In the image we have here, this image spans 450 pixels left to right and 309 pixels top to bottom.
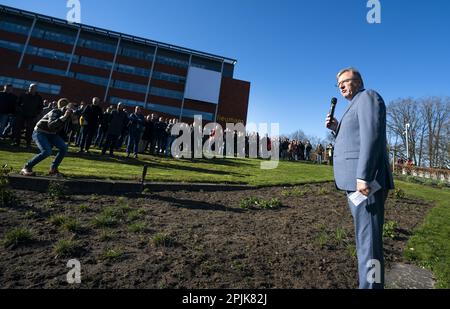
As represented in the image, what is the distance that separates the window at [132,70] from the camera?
52219mm

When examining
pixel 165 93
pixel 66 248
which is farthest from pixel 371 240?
pixel 165 93

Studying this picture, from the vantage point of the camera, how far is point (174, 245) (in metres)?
3.99

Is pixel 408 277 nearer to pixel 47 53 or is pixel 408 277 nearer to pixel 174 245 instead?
pixel 174 245

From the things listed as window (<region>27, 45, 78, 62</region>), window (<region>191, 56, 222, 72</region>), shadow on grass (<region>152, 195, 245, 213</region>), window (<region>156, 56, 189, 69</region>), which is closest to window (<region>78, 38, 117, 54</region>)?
window (<region>27, 45, 78, 62</region>)

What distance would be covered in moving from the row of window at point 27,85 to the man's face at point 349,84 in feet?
174

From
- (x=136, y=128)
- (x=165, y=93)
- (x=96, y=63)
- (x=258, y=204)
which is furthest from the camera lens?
(x=165, y=93)

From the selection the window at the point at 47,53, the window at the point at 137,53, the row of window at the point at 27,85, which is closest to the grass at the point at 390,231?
the row of window at the point at 27,85

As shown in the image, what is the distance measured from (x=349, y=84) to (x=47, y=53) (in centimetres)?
5885

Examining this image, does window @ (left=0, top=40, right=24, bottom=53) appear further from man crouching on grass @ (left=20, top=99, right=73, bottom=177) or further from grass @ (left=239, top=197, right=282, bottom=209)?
grass @ (left=239, top=197, right=282, bottom=209)

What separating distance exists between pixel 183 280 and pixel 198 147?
44.7ft

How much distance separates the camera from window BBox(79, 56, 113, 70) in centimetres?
5100

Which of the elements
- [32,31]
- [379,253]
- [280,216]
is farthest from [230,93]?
[379,253]

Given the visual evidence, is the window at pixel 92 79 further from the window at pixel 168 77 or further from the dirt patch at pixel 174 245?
the dirt patch at pixel 174 245

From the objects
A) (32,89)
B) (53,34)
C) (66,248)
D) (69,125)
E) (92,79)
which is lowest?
(66,248)
